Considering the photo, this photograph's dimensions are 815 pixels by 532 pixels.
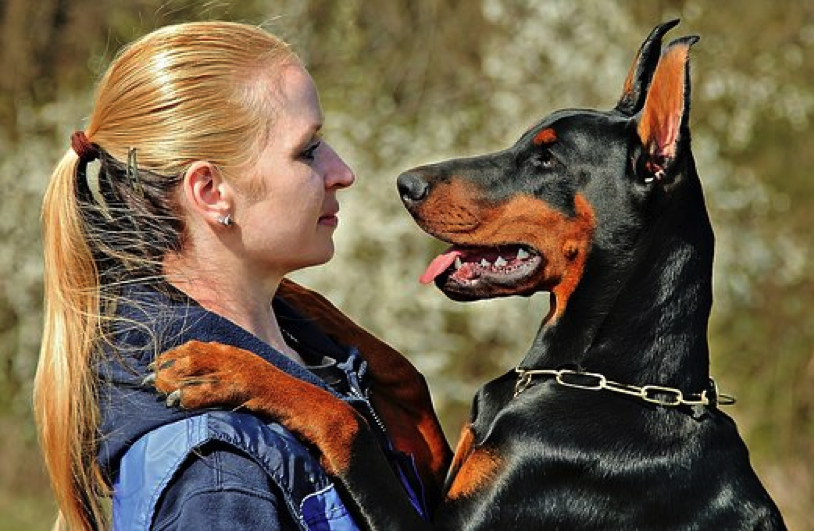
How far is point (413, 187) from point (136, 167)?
0.73 m

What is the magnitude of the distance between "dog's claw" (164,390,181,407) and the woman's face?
0.45 m

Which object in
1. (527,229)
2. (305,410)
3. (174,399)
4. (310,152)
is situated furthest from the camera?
(527,229)

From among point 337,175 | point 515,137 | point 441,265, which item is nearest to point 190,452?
point 337,175

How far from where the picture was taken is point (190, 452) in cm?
Answer: 223

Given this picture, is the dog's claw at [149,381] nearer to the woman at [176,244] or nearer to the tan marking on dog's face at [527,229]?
the woman at [176,244]

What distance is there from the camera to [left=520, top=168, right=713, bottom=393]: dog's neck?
2869 millimetres

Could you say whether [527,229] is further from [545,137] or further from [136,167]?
[136,167]

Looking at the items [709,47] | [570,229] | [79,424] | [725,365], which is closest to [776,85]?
[709,47]

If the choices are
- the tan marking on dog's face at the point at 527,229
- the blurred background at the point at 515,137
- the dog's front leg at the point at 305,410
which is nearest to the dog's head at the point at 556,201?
the tan marking on dog's face at the point at 527,229

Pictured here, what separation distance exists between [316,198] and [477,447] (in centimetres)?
66

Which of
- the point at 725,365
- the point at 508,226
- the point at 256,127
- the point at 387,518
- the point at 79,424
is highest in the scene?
the point at 256,127

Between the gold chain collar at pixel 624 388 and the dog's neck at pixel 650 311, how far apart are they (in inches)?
1.0

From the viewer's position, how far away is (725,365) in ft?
27.1

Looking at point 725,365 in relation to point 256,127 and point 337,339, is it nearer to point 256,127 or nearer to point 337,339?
point 337,339
